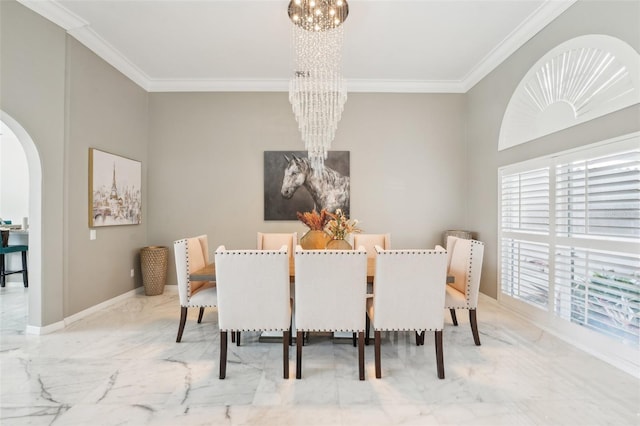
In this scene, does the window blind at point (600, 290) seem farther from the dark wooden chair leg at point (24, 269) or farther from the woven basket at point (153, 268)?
the dark wooden chair leg at point (24, 269)

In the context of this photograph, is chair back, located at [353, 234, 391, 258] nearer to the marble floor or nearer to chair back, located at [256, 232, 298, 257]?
chair back, located at [256, 232, 298, 257]

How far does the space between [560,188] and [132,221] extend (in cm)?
504

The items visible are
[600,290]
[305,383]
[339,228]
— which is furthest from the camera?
[339,228]

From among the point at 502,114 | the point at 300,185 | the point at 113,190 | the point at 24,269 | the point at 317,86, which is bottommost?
the point at 24,269

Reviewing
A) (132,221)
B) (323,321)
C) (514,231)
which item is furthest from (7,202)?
(514,231)

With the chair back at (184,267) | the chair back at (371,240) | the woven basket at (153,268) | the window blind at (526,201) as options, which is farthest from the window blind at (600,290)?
the woven basket at (153,268)

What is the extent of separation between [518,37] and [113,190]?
5.07m

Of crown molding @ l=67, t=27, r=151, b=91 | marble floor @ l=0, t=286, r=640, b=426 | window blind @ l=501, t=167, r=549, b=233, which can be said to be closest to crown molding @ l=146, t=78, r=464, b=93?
crown molding @ l=67, t=27, r=151, b=91

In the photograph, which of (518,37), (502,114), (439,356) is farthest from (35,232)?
(518,37)

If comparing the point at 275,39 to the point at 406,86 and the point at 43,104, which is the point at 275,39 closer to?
the point at 406,86

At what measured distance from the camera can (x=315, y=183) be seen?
4.39 metres

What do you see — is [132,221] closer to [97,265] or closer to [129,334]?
[97,265]

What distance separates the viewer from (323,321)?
209 centimetres

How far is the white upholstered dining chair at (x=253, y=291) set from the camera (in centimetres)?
204
